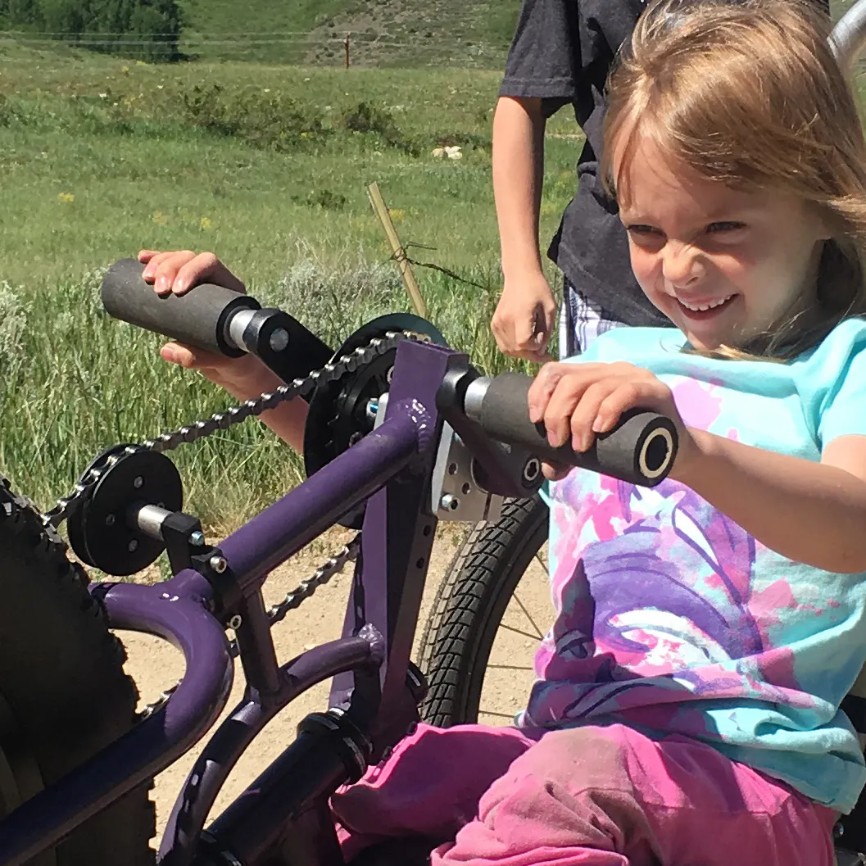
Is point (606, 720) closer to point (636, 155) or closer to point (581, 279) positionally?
point (636, 155)

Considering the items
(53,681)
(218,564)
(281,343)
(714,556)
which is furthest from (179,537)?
(714,556)

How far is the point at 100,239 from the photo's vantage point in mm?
12141

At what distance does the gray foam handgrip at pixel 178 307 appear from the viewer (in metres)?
1.46

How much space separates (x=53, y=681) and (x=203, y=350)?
1.78ft

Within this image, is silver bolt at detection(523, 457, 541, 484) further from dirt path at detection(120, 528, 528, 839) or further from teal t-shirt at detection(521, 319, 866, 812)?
dirt path at detection(120, 528, 528, 839)

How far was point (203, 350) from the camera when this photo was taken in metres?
1.54

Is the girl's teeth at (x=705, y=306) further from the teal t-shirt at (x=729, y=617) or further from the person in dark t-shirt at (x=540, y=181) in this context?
the person in dark t-shirt at (x=540, y=181)

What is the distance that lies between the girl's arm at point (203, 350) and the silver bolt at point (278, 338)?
0.12 metres

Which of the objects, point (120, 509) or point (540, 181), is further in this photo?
point (540, 181)

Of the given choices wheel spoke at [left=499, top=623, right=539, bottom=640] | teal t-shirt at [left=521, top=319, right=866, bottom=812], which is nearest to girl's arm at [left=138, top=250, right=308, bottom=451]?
teal t-shirt at [left=521, top=319, right=866, bottom=812]

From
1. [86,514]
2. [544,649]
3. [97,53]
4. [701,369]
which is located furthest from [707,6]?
[97,53]

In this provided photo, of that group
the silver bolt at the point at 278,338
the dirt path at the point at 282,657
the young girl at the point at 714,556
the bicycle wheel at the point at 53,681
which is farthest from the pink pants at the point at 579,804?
the dirt path at the point at 282,657

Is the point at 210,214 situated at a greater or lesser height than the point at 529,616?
lesser

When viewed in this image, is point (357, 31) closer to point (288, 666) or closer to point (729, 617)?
point (729, 617)
